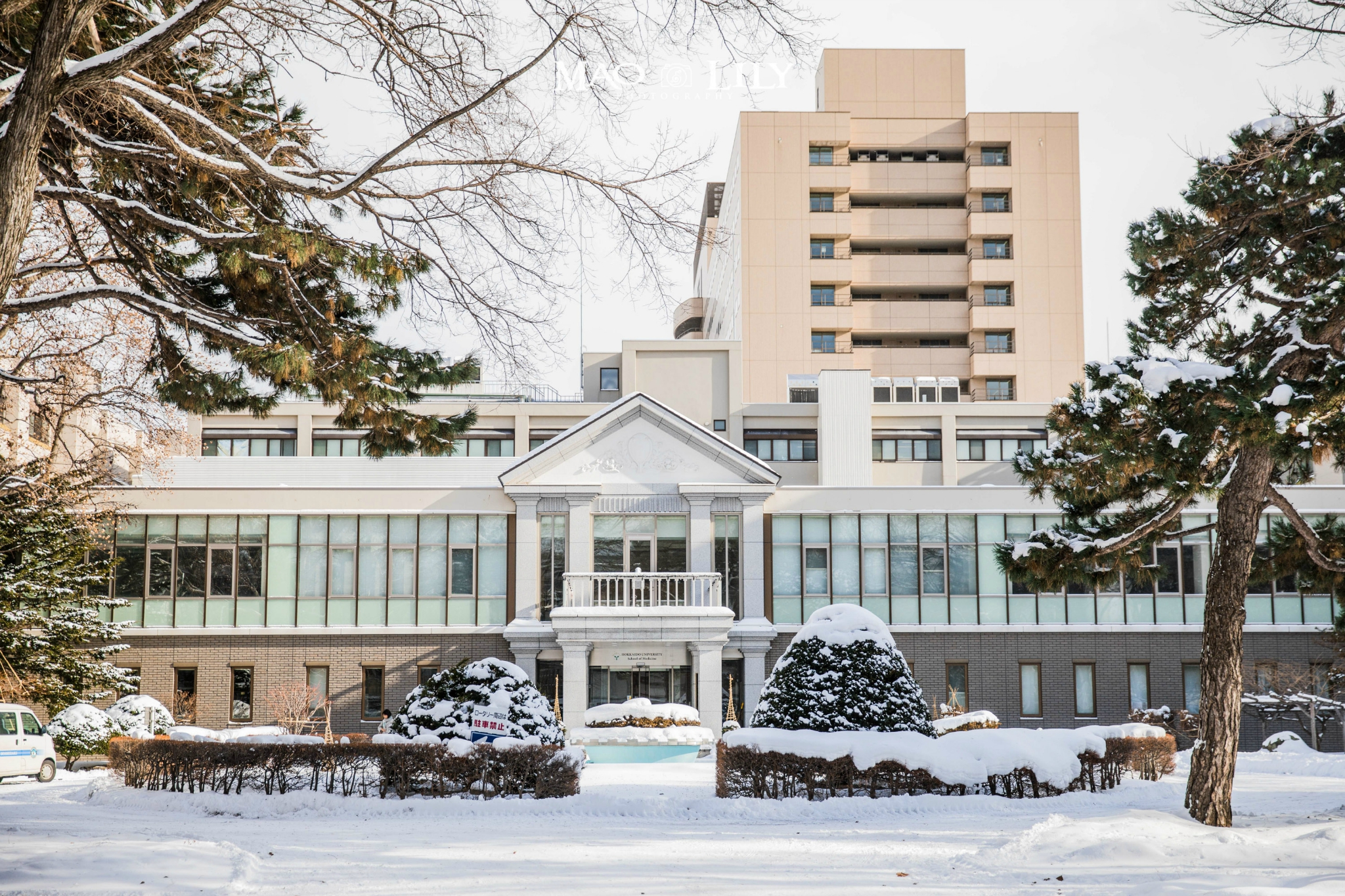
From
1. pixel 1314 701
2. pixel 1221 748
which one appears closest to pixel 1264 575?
pixel 1221 748

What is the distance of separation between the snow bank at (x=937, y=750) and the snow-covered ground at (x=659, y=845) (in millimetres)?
458

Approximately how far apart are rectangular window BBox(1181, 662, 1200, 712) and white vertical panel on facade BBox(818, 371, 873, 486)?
20.4 meters

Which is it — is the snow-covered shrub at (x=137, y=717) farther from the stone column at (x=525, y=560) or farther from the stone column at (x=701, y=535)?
the stone column at (x=701, y=535)

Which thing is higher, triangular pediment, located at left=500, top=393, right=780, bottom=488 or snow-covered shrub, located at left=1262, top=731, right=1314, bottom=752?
triangular pediment, located at left=500, top=393, right=780, bottom=488

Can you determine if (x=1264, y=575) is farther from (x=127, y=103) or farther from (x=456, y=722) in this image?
(x=127, y=103)

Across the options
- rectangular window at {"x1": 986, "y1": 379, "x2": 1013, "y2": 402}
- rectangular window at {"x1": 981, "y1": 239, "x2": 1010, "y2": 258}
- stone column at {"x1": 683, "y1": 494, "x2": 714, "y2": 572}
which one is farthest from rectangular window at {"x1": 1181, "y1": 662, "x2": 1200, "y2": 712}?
rectangular window at {"x1": 981, "y1": 239, "x2": 1010, "y2": 258}

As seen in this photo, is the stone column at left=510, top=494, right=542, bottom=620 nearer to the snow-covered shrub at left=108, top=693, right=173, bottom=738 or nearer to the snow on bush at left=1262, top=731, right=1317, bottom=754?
the snow-covered shrub at left=108, top=693, right=173, bottom=738

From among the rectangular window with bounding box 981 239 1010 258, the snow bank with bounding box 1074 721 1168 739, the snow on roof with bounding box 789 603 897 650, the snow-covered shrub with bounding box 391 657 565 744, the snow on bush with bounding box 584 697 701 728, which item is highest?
the rectangular window with bounding box 981 239 1010 258

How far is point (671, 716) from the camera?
1155 inches

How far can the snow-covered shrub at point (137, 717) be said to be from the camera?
88.2 feet

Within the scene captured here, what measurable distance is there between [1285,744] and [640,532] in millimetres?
17816

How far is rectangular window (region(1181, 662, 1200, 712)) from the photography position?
1382 inches

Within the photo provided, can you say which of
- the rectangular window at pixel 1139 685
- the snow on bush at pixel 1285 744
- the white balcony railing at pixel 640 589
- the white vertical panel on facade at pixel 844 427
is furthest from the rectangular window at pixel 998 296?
the snow on bush at pixel 1285 744

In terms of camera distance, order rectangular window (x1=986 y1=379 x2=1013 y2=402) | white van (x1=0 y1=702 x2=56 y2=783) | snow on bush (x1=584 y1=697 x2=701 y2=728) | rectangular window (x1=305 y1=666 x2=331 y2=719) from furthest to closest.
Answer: rectangular window (x1=986 y1=379 x2=1013 y2=402) < rectangular window (x1=305 y1=666 x2=331 y2=719) < snow on bush (x1=584 y1=697 x2=701 y2=728) < white van (x1=0 y1=702 x2=56 y2=783)
